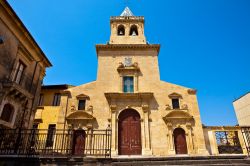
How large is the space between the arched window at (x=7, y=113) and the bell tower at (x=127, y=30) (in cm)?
1331

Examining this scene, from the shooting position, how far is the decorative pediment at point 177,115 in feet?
58.4

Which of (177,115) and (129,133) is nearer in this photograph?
(129,133)

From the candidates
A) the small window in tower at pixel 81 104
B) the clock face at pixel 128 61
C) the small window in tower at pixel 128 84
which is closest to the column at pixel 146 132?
the small window in tower at pixel 128 84

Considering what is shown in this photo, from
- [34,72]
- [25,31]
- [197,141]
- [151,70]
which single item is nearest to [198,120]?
[197,141]

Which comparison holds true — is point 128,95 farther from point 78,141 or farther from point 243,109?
point 243,109

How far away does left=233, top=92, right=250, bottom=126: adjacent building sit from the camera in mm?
30531

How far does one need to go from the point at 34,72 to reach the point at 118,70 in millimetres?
8288

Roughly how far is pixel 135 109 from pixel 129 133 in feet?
7.80

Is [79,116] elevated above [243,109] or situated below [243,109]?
below

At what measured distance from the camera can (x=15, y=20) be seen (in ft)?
46.0

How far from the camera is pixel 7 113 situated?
13102 millimetres

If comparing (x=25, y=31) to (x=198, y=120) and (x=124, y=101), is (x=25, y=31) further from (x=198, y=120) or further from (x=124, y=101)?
(x=198, y=120)

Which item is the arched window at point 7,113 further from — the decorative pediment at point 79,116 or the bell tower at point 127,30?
the bell tower at point 127,30

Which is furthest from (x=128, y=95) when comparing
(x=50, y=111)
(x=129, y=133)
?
(x=50, y=111)
